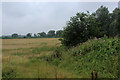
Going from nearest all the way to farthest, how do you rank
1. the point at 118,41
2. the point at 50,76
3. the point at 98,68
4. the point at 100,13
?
the point at 50,76, the point at 98,68, the point at 118,41, the point at 100,13

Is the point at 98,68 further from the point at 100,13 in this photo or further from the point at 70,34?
the point at 100,13

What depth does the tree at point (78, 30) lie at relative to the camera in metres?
8.17

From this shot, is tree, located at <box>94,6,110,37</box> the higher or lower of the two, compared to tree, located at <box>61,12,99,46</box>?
higher

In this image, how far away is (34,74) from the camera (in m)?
3.30

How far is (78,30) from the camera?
26.9 ft

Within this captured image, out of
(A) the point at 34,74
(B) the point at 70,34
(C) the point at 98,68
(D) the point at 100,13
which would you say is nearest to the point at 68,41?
(B) the point at 70,34

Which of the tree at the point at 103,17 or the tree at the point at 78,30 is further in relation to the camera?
the tree at the point at 103,17

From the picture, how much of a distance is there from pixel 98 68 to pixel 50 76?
184cm

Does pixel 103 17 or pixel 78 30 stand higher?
pixel 103 17

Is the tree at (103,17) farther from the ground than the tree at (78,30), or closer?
Result: farther from the ground

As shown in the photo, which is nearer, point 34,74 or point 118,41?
point 34,74

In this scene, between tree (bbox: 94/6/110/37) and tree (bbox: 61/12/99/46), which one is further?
tree (bbox: 94/6/110/37)

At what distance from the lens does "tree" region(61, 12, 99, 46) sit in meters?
8.17

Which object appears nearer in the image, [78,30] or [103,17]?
[78,30]
